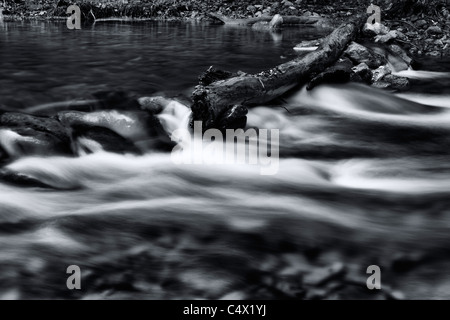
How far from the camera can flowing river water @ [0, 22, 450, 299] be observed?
10.8 ft

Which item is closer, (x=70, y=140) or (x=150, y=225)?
(x=150, y=225)

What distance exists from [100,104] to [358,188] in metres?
3.61

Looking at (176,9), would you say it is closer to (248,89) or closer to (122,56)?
(122,56)

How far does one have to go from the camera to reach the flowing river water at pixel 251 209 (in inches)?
130

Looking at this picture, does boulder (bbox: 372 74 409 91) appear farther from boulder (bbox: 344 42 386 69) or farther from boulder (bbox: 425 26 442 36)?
boulder (bbox: 425 26 442 36)

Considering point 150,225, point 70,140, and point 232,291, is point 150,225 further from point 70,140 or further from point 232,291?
point 70,140

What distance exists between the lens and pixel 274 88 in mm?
6758

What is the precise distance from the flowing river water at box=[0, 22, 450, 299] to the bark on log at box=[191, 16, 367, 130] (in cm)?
28

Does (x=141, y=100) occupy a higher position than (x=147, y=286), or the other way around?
(x=141, y=100)

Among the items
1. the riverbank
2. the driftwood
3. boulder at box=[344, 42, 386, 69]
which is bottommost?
boulder at box=[344, 42, 386, 69]

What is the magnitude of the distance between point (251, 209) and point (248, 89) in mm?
2149

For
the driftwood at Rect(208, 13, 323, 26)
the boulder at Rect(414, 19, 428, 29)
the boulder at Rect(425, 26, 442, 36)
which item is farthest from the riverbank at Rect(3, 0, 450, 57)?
the boulder at Rect(425, 26, 442, 36)

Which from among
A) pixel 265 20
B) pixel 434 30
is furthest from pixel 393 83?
pixel 265 20

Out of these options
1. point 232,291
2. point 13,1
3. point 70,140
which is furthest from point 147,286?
point 13,1
